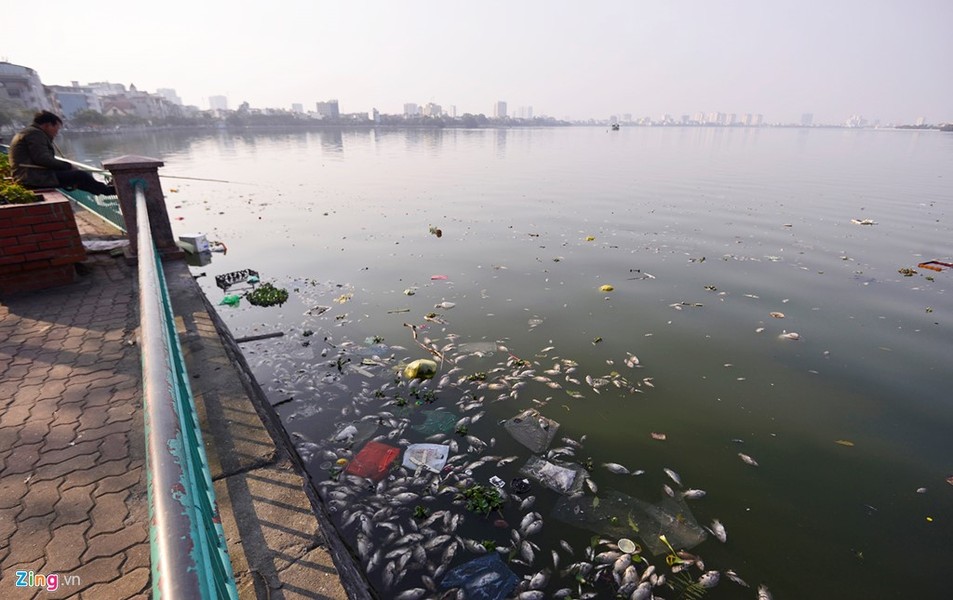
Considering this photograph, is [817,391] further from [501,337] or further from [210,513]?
[210,513]

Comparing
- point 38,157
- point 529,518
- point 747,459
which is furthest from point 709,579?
point 38,157

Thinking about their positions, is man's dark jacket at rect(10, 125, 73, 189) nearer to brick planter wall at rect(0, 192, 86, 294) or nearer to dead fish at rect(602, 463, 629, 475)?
brick planter wall at rect(0, 192, 86, 294)

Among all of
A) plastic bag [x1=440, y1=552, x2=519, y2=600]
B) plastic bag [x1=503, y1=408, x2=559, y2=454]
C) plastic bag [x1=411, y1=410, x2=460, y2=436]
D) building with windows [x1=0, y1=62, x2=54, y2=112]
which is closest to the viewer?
plastic bag [x1=440, y1=552, x2=519, y2=600]

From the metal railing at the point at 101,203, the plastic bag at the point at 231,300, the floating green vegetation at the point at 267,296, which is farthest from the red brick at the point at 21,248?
the floating green vegetation at the point at 267,296

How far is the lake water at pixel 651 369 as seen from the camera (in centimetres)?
407

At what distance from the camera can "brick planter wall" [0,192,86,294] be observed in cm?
554

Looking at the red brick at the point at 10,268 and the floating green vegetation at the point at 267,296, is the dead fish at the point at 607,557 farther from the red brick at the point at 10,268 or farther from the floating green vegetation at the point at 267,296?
the red brick at the point at 10,268

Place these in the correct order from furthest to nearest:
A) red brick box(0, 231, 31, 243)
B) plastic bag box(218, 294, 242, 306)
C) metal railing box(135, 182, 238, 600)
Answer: plastic bag box(218, 294, 242, 306) → red brick box(0, 231, 31, 243) → metal railing box(135, 182, 238, 600)

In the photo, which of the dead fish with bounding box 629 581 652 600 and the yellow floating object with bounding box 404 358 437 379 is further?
the yellow floating object with bounding box 404 358 437 379

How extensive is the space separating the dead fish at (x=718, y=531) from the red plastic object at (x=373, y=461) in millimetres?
3227

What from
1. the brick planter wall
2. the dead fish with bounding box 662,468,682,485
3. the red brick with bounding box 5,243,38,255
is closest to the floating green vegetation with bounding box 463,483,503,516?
the dead fish with bounding box 662,468,682,485

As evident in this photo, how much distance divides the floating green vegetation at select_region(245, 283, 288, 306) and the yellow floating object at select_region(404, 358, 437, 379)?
4043mm

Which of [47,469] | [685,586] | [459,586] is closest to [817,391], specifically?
[685,586]

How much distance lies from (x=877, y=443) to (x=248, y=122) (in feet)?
590
